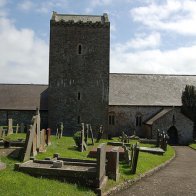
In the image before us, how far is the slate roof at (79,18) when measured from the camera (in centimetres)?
Answer: 3884

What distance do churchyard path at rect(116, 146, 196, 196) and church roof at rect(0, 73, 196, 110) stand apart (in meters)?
22.2

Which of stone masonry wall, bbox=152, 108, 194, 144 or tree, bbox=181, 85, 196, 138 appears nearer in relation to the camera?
stone masonry wall, bbox=152, 108, 194, 144

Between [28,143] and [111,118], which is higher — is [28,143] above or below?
below

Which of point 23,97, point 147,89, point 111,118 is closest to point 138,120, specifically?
point 111,118

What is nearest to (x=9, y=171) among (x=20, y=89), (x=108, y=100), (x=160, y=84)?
(x=108, y=100)

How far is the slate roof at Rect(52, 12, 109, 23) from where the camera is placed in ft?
127

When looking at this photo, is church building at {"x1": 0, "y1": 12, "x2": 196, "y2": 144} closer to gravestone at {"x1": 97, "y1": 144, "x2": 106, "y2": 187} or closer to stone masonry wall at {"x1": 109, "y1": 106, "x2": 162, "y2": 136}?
stone masonry wall at {"x1": 109, "y1": 106, "x2": 162, "y2": 136}

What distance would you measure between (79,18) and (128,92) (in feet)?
37.0

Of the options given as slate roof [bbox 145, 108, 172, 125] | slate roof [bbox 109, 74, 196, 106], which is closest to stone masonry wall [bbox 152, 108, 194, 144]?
slate roof [bbox 145, 108, 172, 125]

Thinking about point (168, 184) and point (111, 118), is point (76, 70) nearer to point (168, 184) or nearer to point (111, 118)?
point (111, 118)

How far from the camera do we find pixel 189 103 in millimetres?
41625

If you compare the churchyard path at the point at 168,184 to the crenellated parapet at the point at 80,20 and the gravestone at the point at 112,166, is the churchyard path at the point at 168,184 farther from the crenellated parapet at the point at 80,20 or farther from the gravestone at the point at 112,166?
the crenellated parapet at the point at 80,20

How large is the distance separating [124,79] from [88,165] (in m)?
31.6

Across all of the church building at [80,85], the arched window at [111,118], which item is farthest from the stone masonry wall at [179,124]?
the arched window at [111,118]
